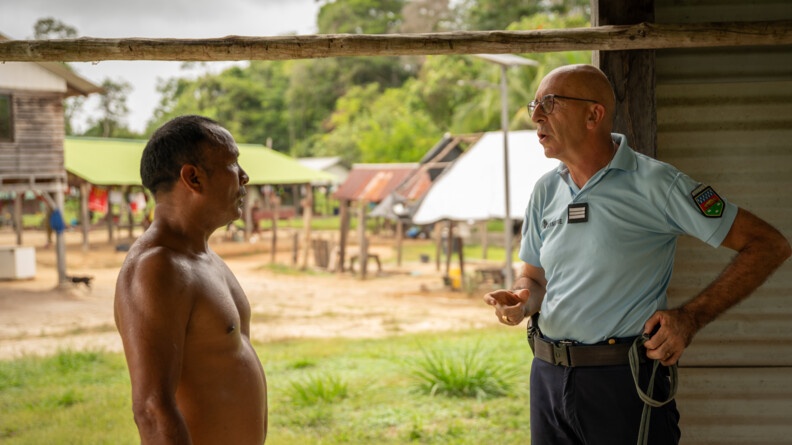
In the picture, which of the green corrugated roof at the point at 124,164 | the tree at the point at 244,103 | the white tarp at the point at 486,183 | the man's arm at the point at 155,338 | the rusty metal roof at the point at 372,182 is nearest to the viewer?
the man's arm at the point at 155,338

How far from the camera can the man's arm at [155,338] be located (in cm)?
216

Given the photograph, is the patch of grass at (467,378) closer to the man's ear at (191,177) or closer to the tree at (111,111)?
the man's ear at (191,177)

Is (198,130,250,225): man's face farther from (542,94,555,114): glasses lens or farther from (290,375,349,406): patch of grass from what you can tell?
(290,375,349,406): patch of grass

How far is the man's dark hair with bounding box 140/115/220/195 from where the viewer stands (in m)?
2.45

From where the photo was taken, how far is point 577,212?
2734 mm

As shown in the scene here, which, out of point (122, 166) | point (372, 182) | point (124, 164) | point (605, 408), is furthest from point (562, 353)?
point (124, 164)

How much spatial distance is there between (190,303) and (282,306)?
16.0 metres

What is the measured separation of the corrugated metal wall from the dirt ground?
10291mm

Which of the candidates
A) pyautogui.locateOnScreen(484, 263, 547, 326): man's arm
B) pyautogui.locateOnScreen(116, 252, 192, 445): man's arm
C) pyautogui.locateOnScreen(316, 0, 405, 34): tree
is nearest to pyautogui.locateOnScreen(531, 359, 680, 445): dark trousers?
pyautogui.locateOnScreen(484, 263, 547, 326): man's arm

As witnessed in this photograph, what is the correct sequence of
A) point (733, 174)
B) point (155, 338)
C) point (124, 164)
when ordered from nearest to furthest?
1. point (155, 338)
2. point (733, 174)
3. point (124, 164)

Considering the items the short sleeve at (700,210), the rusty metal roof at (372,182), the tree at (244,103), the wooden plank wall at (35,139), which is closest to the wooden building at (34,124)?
the wooden plank wall at (35,139)

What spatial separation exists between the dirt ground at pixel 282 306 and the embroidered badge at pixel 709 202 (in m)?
11.1

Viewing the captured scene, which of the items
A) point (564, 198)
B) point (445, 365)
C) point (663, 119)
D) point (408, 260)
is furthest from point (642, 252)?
point (408, 260)

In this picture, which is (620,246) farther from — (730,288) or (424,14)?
(424,14)
